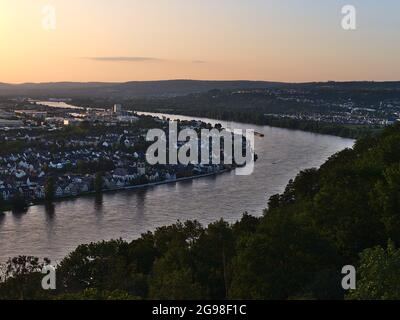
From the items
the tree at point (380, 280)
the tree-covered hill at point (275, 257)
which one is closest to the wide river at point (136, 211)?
the tree-covered hill at point (275, 257)

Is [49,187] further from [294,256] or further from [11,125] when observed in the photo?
[11,125]

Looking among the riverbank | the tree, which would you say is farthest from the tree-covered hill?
the riverbank

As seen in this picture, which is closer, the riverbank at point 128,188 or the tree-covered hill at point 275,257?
the tree-covered hill at point 275,257

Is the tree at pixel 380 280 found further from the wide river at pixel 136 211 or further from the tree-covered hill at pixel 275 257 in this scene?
the wide river at pixel 136 211

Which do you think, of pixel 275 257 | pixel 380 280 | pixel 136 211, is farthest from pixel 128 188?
pixel 380 280

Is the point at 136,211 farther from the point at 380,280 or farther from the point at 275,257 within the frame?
the point at 380,280
